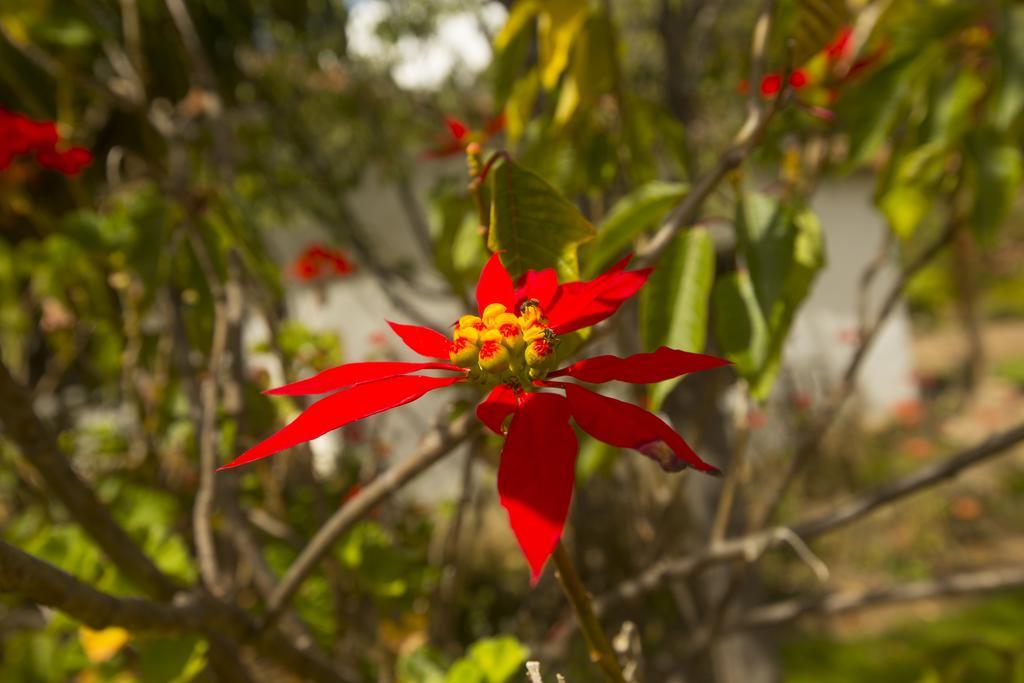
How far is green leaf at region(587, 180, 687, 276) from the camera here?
66cm

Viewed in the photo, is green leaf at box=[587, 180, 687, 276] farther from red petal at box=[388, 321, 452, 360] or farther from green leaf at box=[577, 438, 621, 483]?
green leaf at box=[577, 438, 621, 483]

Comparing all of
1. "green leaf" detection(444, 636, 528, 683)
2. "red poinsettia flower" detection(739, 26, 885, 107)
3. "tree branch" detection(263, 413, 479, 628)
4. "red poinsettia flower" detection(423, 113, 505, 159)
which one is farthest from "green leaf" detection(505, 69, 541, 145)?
"green leaf" detection(444, 636, 528, 683)

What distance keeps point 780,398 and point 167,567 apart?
487 centimetres

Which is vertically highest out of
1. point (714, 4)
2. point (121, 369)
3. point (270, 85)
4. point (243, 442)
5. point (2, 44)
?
point (270, 85)

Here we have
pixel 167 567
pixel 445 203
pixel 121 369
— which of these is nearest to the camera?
pixel 167 567

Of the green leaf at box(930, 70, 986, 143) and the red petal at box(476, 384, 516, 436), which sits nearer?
the red petal at box(476, 384, 516, 436)

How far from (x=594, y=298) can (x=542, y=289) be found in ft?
0.15

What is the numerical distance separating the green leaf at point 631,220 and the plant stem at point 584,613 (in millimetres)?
329

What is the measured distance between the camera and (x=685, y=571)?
94 cm

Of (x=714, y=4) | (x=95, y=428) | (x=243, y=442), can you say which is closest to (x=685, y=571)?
(x=243, y=442)

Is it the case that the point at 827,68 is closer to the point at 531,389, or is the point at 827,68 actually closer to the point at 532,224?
the point at 532,224

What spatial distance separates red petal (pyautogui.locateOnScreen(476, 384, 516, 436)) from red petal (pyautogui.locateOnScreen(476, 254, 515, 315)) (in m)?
0.05

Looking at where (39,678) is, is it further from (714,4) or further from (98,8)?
(714,4)

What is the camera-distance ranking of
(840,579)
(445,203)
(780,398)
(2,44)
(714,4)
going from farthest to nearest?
1. (780,398)
2. (840,579)
3. (714,4)
4. (2,44)
5. (445,203)
